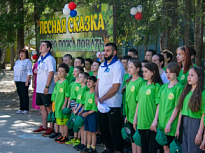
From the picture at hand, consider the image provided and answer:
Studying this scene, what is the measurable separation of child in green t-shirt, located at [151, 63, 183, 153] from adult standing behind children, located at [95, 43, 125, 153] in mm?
846

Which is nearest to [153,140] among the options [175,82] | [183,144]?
[183,144]

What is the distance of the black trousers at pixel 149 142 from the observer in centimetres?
425

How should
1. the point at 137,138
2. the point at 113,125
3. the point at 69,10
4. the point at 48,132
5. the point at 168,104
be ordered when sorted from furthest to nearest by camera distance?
1. the point at 69,10
2. the point at 48,132
3. the point at 113,125
4. the point at 137,138
5. the point at 168,104

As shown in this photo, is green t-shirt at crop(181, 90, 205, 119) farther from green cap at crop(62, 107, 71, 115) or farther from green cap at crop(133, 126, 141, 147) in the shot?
green cap at crop(62, 107, 71, 115)

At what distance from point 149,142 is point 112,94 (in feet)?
3.33

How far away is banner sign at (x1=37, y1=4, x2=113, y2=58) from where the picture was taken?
8.54 meters

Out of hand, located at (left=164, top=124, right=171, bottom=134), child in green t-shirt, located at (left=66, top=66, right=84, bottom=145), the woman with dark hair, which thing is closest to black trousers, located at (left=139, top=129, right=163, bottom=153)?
hand, located at (left=164, top=124, right=171, bottom=134)

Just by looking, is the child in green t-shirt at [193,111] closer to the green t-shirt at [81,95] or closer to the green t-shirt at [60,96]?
the green t-shirt at [81,95]

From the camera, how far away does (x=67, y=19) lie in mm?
10086

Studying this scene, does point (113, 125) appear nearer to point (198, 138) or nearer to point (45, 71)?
point (198, 138)

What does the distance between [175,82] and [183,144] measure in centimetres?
87

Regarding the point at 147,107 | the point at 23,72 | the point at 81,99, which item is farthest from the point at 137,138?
the point at 23,72

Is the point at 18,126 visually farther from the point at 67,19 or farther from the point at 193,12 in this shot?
the point at 193,12

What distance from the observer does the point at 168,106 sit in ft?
13.6
